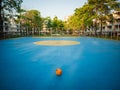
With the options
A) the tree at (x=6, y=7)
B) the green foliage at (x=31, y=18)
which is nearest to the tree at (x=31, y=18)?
the green foliage at (x=31, y=18)

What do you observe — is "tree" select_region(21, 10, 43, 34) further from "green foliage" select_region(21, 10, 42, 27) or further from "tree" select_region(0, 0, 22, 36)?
"tree" select_region(0, 0, 22, 36)

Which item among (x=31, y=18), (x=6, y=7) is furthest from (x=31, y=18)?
(x=6, y=7)

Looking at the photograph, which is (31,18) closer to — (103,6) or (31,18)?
(31,18)

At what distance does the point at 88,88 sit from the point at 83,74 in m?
0.91

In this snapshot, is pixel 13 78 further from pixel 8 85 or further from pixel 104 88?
pixel 104 88

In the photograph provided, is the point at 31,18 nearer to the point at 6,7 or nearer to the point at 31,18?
the point at 31,18

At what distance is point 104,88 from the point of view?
2.89 meters

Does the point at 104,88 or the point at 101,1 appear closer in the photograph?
the point at 104,88

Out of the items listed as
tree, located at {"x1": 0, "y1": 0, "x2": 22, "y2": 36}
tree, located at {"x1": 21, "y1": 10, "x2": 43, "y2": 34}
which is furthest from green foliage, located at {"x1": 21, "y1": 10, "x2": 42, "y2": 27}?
tree, located at {"x1": 0, "y1": 0, "x2": 22, "y2": 36}

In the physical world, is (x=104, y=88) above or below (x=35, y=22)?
below

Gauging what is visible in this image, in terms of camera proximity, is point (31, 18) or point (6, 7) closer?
point (6, 7)

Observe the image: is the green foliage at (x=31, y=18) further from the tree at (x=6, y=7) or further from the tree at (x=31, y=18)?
the tree at (x=6, y=7)

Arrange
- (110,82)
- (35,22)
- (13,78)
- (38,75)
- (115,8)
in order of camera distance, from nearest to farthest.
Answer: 1. (110,82)
2. (13,78)
3. (38,75)
4. (115,8)
5. (35,22)

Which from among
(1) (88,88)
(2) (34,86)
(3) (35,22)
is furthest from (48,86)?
(3) (35,22)
